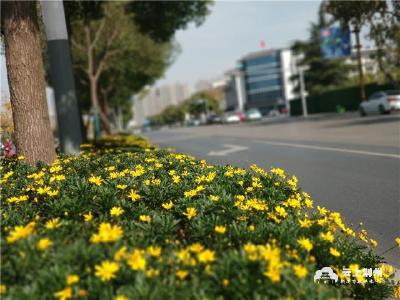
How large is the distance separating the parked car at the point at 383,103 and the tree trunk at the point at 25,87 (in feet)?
87.5

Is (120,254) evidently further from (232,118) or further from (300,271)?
(232,118)

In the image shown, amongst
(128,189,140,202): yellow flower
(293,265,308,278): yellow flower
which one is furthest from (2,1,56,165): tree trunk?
(293,265,308,278): yellow flower

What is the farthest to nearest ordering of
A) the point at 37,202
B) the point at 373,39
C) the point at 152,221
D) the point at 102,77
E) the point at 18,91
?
the point at 102,77
the point at 373,39
the point at 18,91
the point at 37,202
the point at 152,221

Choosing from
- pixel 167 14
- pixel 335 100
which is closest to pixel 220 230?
pixel 167 14

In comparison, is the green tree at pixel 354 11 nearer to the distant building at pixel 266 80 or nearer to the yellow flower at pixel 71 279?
the yellow flower at pixel 71 279

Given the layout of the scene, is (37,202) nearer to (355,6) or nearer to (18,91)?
(18,91)

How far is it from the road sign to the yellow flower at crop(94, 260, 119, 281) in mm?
39009

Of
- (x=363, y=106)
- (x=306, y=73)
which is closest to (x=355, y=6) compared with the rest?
(x=363, y=106)

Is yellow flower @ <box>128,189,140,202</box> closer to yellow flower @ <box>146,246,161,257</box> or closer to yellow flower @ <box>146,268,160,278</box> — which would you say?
yellow flower @ <box>146,246,161,257</box>

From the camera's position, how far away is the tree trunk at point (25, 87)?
664 cm

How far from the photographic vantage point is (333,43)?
40.2 meters

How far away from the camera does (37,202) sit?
4.02 metres

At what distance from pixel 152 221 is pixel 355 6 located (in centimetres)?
2637

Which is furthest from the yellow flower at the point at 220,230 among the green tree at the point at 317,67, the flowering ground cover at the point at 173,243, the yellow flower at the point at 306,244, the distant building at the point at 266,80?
the distant building at the point at 266,80
